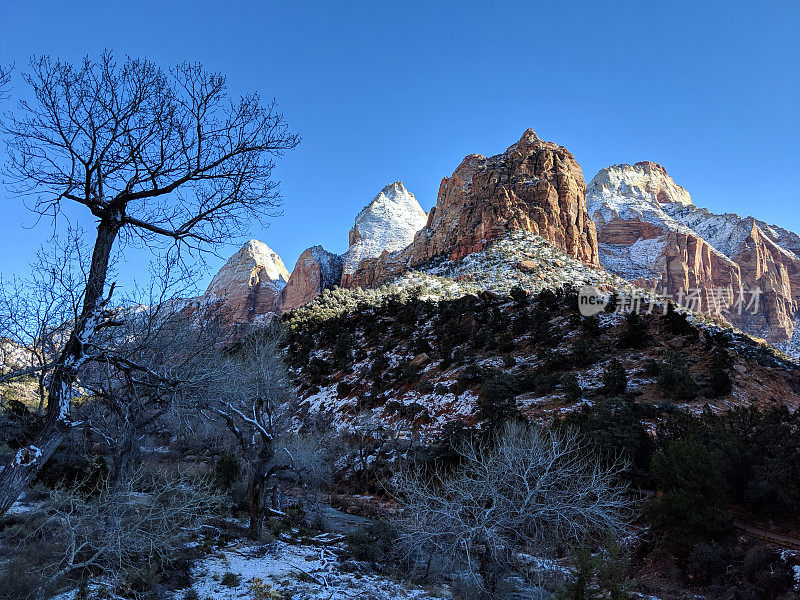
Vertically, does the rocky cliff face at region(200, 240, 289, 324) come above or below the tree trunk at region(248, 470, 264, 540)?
above

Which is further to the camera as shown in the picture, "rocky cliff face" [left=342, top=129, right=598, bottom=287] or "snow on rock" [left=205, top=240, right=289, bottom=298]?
"snow on rock" [left=205, top=240, right=289, bottom=298]

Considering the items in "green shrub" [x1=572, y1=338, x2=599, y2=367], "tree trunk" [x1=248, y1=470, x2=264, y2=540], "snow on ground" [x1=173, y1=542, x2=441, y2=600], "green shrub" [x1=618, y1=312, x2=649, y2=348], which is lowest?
"snow on ground" [x1=173, y1=542, x2=441, y2=600]

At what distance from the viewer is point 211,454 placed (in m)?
22.3

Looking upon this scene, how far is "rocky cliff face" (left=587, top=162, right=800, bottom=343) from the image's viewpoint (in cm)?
9625

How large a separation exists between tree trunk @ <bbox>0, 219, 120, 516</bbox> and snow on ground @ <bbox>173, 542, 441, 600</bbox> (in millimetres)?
4309

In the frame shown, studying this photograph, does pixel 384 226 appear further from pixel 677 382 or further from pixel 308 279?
pixel 677 382

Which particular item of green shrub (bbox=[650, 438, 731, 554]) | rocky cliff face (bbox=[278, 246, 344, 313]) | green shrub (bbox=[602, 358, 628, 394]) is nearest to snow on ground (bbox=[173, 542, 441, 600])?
green shrub (bbox=[650, 438, 731, 554])

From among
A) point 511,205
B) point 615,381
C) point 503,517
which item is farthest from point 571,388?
point 511,205

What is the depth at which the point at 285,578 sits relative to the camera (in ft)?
24.2

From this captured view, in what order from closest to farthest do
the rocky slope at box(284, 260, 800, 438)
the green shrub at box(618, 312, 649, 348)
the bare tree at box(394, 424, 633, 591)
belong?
1. the bare tree at box(394, 424, 633, 591)
2. the rocky slope at box(284, 260, 800, 438)
3. the green shrub at box(618, 312, 649, 348)

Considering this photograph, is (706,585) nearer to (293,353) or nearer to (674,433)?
(674,433)

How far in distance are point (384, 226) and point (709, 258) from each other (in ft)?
271

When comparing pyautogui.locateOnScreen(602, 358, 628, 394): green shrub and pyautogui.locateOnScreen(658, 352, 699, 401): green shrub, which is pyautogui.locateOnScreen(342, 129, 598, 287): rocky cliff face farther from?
pyautogui.locateOnScreen(658, 352, 699, 401): green shrub

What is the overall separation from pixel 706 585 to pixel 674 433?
4.30 meters
